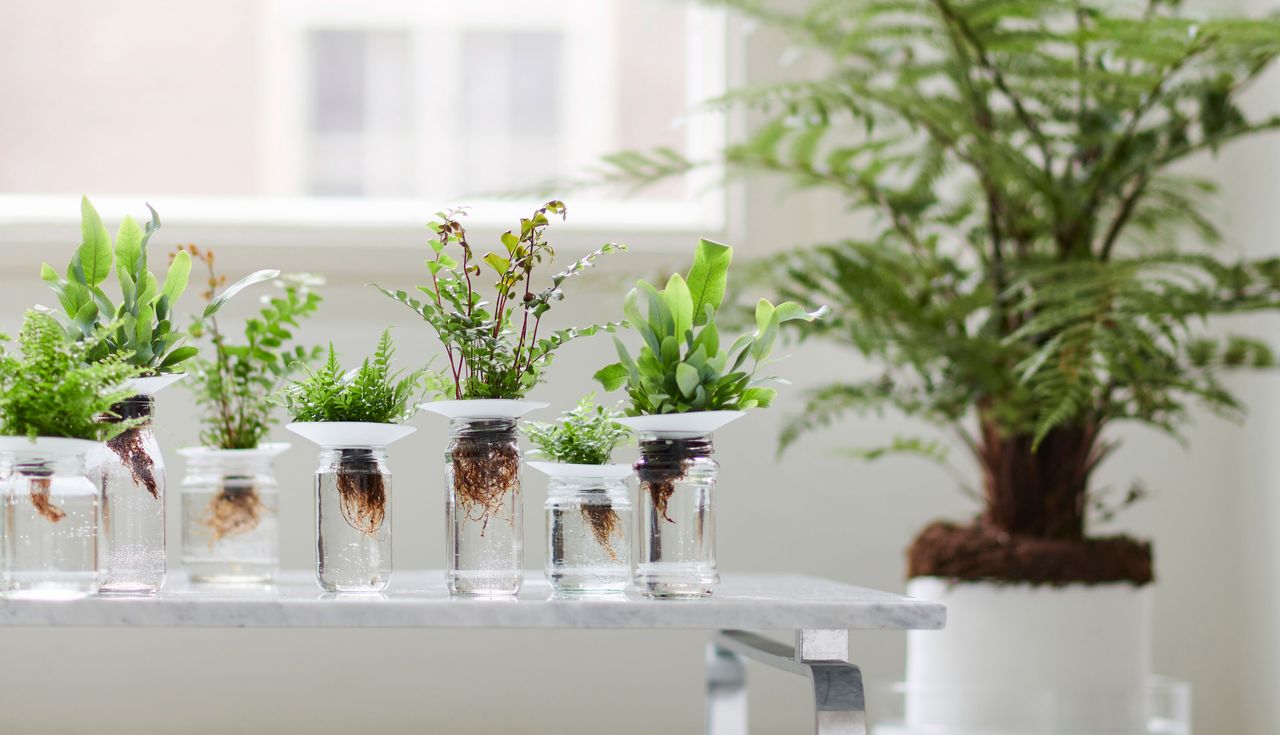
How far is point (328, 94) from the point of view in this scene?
Result: 3.98 metres

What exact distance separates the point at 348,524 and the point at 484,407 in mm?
145

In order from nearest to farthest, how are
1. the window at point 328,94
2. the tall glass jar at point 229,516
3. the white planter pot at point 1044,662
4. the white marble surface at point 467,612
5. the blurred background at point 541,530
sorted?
the white marble surface at point 467,612 < the tall glass jar at point 229,516 < the white planter pot at point 1044,662 < the blurred background at point 541,530 < the window at point 328,94

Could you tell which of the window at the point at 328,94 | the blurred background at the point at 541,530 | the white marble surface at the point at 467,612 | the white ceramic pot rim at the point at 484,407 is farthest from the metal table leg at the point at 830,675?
the window at the point at 328,94

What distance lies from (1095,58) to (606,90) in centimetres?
247

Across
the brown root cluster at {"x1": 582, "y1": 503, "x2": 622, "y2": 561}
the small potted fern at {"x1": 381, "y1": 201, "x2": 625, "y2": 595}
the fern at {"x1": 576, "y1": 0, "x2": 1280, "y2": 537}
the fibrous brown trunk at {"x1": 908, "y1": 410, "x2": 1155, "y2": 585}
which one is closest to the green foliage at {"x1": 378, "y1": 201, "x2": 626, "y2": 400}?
the small potted fern at {"x1": 381, "y1": 201, "x2": 625, "y2": 595}

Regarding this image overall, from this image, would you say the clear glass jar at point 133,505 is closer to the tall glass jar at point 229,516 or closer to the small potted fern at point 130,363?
the small potted fern at point 130,363

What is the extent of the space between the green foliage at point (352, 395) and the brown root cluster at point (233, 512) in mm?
182

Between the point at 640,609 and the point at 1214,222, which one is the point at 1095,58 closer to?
the point at 1214,222

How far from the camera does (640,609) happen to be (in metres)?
0.82

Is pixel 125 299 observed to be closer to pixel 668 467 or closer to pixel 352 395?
pixel 352 395

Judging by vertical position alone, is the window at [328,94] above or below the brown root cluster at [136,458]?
above

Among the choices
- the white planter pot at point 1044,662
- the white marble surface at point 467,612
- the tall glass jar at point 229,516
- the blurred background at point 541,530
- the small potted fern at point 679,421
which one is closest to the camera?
the white marble surface at point 467,612

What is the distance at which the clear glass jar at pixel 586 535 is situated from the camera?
0.93 metres

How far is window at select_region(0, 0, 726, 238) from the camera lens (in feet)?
10.3
